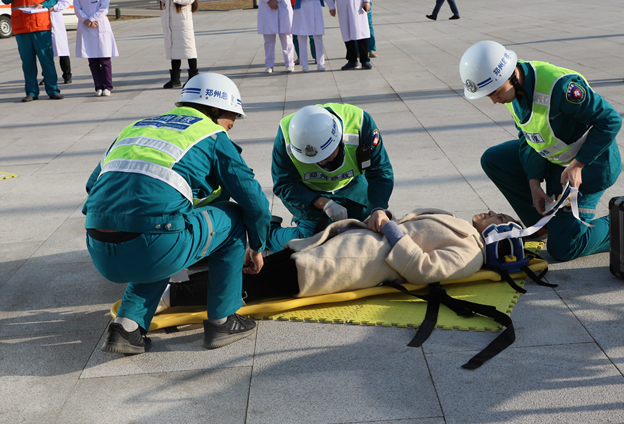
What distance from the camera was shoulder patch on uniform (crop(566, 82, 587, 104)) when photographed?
3.42 m

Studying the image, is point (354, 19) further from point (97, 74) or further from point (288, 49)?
point (97, 74)

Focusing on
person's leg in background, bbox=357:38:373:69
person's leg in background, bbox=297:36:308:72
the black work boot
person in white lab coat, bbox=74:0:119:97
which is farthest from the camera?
person's leg in background, bbox=297:36:308:72

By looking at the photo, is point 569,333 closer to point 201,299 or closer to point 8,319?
point 201,299

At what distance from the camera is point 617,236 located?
3424 millimetres

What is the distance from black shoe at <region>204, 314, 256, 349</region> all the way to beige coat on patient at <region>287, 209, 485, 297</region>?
0.39 meters

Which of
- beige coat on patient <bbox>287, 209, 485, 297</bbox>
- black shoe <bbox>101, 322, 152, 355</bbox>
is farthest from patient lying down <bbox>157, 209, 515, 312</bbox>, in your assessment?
black shoe <bbox>101, 322, 152, 355</bbox>

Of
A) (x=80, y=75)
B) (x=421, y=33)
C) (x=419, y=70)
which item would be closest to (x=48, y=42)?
(x=80, y=75)

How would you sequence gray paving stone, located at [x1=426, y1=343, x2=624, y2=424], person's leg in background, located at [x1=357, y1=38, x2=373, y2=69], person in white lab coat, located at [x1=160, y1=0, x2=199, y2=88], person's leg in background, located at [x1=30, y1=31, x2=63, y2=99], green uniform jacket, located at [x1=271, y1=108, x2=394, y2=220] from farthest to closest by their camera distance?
1. person's leg in background, located at [x1=357, y1=38, x2=373, y2=69]
2. person in white lab coat, located at [x1=160, y1=0, x2=199, y2=88]
3. person's leg in background, located at [x1=30, y1=31, x2=63, y2=99]
4. green uniform jacket, located at [x1=271, y1=108, x2=394, y2=220]
5. gray paving stone, located at [x1=426, y1=343, x2=624, y2=424]

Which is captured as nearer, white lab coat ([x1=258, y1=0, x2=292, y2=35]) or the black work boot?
the black work boot

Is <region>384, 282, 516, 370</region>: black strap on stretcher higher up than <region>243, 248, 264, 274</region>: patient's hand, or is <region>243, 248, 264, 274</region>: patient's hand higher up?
<region>243, 248, 264, 274</region>: patient's hand

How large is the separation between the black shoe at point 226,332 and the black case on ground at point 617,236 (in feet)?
6.82

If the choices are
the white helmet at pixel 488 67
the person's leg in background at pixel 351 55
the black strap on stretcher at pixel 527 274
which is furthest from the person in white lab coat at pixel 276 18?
the black strap on stretcher at pixel 527 274

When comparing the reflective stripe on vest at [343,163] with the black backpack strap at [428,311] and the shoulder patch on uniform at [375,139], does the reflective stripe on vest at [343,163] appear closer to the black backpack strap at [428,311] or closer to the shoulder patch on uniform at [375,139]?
the shoulder patch on uniform at [375,139]

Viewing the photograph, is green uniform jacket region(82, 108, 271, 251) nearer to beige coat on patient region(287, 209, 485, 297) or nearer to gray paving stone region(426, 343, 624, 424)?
beige coat on patient region(287, 209, 485, 297)
